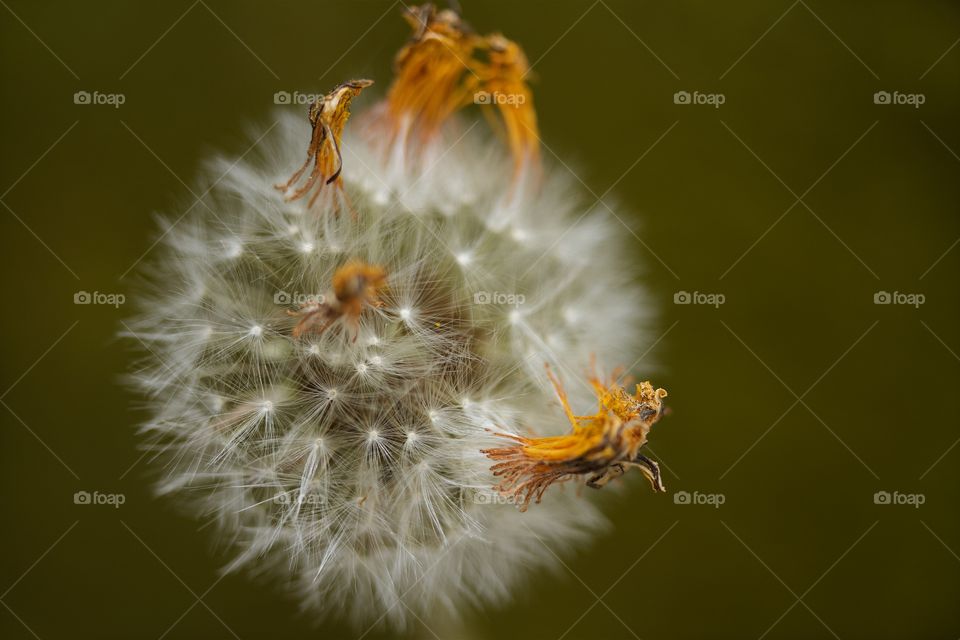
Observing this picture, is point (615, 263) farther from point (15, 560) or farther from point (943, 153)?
point (15, 560)

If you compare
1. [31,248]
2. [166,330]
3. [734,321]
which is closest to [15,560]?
[31,248]
